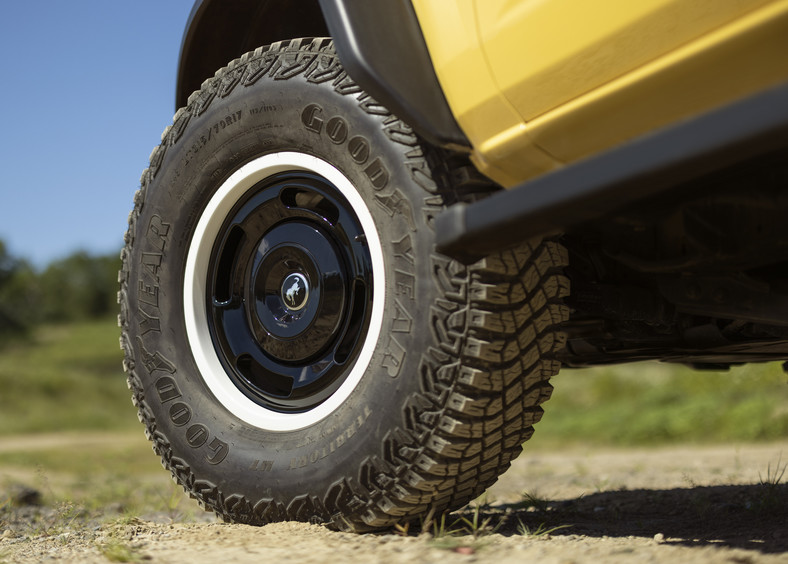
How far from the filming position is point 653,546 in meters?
1.76

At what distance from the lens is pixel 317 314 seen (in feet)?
6.61

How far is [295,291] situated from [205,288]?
348 mm

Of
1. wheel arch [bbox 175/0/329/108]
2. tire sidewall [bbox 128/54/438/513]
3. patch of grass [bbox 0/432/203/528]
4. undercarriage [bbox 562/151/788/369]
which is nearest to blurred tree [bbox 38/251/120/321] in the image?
patch of grass [bbox 0/432/203/528]

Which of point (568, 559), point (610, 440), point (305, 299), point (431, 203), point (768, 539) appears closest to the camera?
point (568, 559)

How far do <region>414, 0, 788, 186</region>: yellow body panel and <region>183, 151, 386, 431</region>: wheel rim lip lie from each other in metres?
0.41

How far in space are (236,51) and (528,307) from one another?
1.47m

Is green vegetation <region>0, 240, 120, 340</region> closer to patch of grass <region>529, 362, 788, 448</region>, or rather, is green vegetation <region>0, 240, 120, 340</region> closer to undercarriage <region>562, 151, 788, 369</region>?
patch of grass <region>529, 362, 788, 448</region>

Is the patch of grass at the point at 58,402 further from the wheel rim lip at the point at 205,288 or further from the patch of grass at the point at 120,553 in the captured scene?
the patch of grass at the point at 120,553

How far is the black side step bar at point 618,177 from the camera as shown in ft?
3.76

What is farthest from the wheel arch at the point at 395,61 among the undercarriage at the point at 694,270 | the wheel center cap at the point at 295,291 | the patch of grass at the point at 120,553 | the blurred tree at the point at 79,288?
the blurred tree at the point at 79,288

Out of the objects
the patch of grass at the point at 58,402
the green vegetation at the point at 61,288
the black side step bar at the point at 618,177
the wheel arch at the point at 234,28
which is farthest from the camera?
the green vegetation at the point at 61,288

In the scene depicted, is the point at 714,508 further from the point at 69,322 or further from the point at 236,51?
the point at 69,322

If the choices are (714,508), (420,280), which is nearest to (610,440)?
(714,508)

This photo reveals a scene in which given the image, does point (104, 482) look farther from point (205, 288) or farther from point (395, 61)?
point (395, 61)
